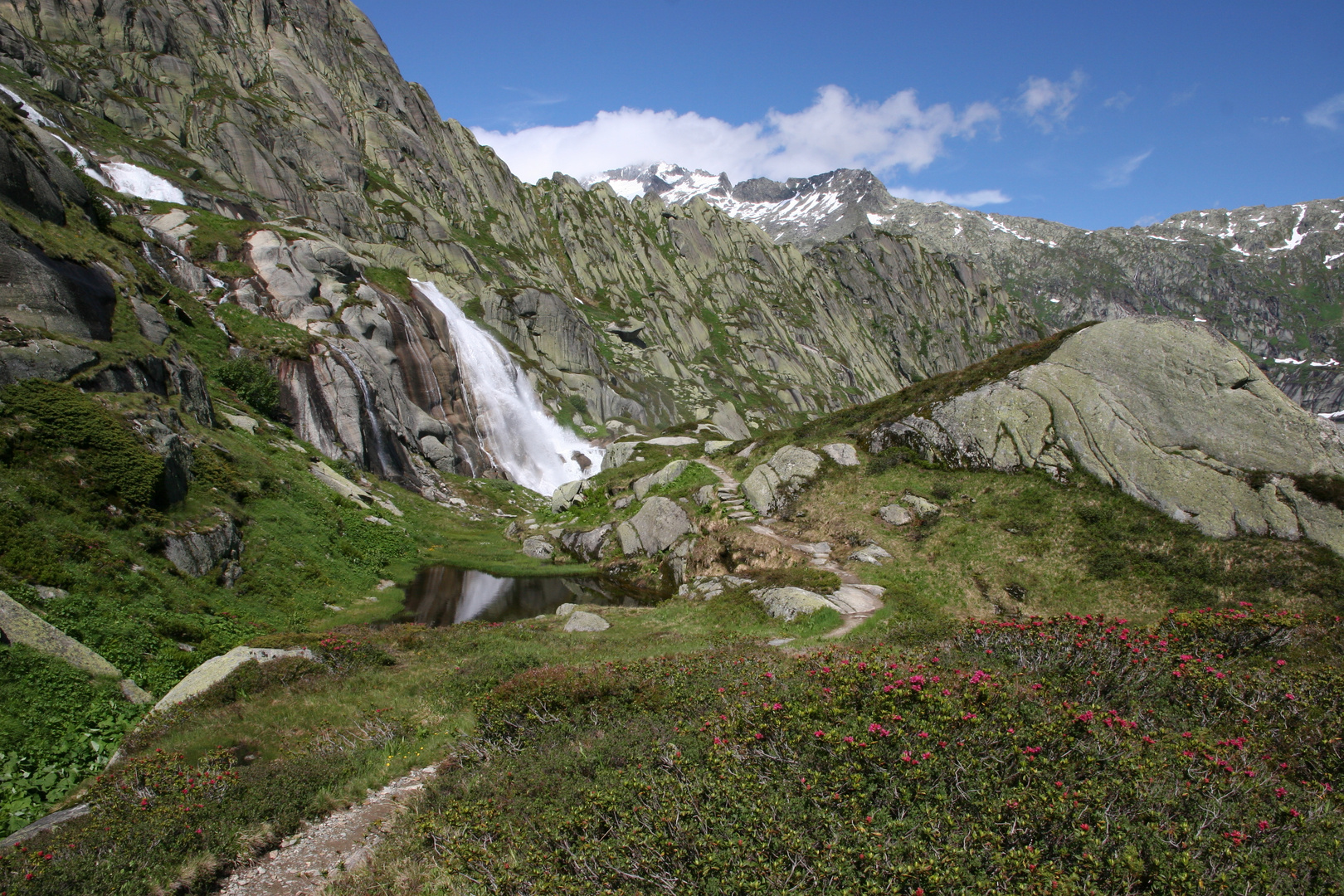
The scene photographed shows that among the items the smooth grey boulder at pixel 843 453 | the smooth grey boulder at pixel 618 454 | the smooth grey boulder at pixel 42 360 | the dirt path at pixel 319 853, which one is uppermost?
the smooth grey boulder at pixel 42 360

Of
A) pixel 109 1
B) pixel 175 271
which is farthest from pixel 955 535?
pixel 109 1

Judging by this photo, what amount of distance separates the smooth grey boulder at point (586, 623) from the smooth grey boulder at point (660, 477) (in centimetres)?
1559

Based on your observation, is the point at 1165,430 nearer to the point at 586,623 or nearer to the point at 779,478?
the point at 779,478

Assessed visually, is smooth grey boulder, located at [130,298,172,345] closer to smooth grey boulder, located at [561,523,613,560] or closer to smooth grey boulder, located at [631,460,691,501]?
smooth grey boulder, located at [561,523,613,560]

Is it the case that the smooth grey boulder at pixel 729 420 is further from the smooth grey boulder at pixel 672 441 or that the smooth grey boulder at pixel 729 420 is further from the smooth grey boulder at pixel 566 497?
the smooth grey boulder at pixel 566 497

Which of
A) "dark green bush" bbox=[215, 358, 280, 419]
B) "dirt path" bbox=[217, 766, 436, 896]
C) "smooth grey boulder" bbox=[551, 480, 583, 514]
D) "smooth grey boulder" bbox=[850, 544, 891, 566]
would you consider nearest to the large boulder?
"smooth grey boulder" bbox=[850, 544, 891, 566]

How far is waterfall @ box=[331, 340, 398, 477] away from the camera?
4917 cm

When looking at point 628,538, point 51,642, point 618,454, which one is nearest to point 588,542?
point 628,538

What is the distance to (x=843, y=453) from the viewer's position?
107 ft

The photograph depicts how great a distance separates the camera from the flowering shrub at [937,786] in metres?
5.49

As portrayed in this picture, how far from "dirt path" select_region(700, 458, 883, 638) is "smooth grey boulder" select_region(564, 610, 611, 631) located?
822cm

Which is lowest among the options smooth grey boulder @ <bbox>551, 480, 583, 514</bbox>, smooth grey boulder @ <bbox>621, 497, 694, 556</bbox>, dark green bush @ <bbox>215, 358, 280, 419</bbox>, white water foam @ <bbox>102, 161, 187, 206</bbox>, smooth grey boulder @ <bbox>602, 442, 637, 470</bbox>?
smooth grey boulder @ <bbox>621, 497, 694, 556</bbox>

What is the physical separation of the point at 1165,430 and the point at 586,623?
76.2 feet

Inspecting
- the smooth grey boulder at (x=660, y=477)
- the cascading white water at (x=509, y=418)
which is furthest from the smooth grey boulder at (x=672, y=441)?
the cascading white water at (x=509, y=418)
